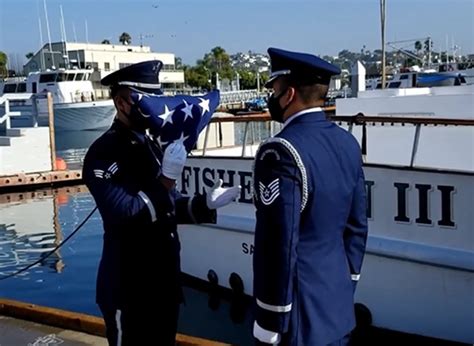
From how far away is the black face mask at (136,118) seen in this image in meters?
2.67

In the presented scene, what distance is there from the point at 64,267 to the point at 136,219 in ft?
23.7

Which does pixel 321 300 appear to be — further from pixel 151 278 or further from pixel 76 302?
pixel 76 302

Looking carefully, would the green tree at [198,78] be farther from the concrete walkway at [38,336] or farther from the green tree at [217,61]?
the concrete walkway at [38,336]

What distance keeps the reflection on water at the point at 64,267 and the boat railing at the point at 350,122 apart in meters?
1.81

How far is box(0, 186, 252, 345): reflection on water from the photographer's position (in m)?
6.77

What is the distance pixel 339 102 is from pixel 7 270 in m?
5.51

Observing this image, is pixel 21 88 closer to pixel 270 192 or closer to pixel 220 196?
pixel 220 196

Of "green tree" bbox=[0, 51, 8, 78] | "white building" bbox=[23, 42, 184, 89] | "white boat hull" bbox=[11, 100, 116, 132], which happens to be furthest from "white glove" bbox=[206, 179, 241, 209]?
"green tree" bbox=[0, 51, 8, 78]

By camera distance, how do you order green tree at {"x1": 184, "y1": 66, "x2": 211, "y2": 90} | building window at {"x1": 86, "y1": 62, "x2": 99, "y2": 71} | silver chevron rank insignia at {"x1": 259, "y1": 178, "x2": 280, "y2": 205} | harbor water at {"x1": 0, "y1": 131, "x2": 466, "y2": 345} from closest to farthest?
silver chevron rank insignia at {"x1": 259, "y1": 178, "x2": 280, "y2": 205}
harbor water at {"x1": 0, "y1": 131, "x2": 466, "y2": 345}
building window at {"x1": 86, "y1": 62, "x2": 99, "y2": 71}
green tree at {"x1": 184, "y1": 66, "x2": 211, "y2": 90}

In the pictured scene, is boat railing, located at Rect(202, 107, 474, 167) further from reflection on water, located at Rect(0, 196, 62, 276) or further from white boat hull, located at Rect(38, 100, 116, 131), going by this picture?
white boat hull, located at Rect(38, 100, 116, 131)

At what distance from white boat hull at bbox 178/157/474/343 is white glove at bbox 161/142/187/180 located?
258 centimetres

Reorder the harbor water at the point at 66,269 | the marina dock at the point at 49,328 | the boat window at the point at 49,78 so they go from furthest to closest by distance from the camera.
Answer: the boat window at the point at 49,78, the harbor water at the point at 66,269, the marina dock at the point at 49,328

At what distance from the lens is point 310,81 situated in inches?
87.7

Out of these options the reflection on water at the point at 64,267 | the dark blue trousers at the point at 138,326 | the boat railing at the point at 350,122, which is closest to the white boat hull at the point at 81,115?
the reflection on water at the point at 64,267
